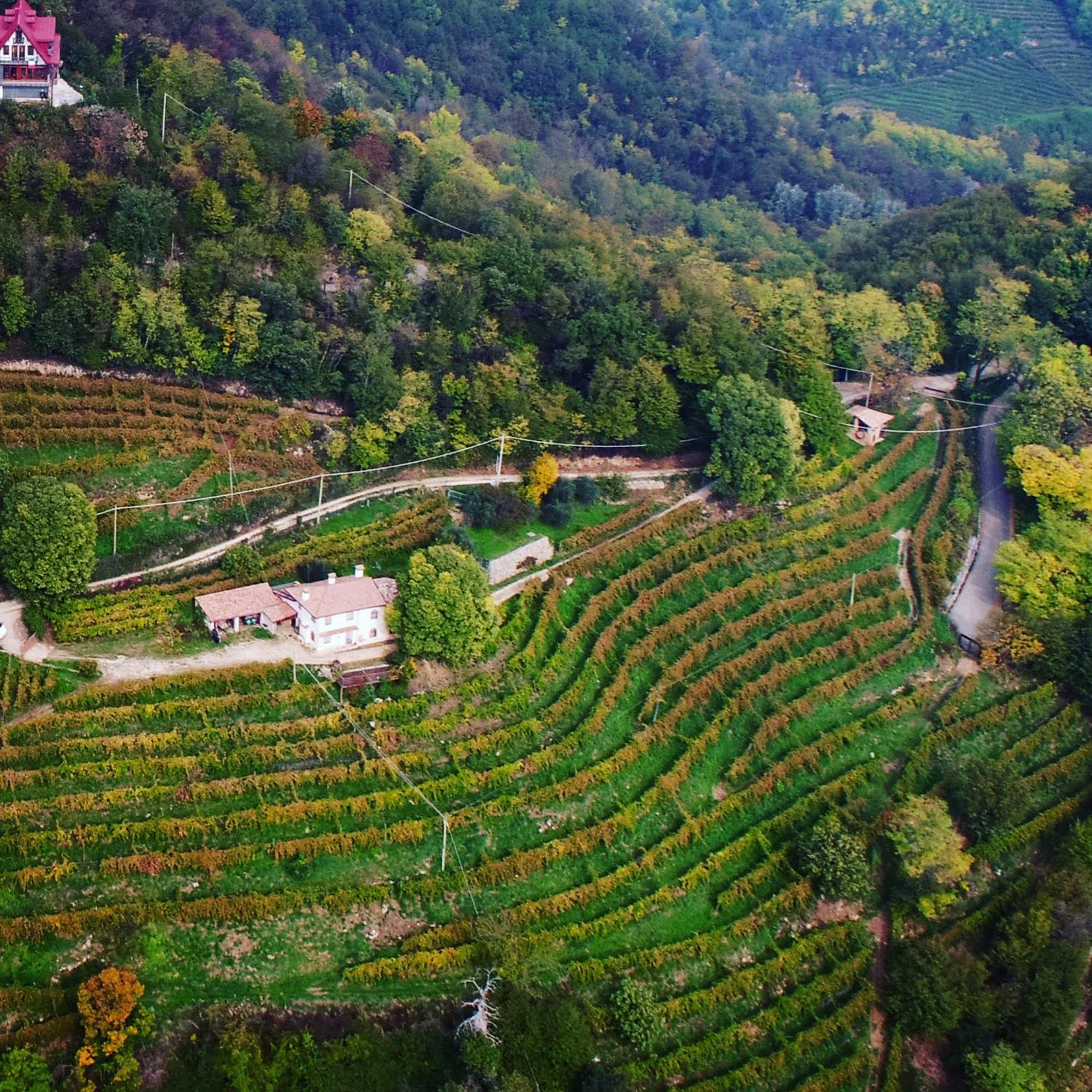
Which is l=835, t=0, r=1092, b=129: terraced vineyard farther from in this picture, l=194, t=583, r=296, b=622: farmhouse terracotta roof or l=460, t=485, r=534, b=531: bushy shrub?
l=194, t=583, r=296, b=622: farmhouse terracotta roof

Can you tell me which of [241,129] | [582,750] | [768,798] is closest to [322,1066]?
[582,750]

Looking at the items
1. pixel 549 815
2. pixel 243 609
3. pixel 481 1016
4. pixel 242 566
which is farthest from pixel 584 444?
pixel 481 1016

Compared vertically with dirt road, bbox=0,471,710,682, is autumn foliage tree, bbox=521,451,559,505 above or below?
above

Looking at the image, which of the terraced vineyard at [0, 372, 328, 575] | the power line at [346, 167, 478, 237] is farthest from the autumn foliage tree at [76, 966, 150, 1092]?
the power line at [346, 167, 478, 237]

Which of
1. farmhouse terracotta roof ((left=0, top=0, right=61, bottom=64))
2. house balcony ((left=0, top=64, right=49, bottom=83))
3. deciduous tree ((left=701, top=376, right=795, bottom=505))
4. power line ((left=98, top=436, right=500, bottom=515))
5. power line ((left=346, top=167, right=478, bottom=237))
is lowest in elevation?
power line ((left=98, top=436, right=500, bottom=515))

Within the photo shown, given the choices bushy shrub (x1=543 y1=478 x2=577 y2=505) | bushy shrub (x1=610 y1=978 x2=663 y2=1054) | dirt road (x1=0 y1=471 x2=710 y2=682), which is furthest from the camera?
bushy shrub (x1=543 y1=478 x2=577 y2=505)

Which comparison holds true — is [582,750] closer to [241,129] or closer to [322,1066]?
[322,1066]

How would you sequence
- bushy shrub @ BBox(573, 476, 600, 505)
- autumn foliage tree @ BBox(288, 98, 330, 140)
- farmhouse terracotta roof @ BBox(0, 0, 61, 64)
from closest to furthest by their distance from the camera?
bushy shrub @ BBox(573, 476, 600, 505) < farmhouse terracotta roof @ BBox(0, 0, 61, 64) < autumn foliage tree @ BBox(288, 98, 330, 140)
